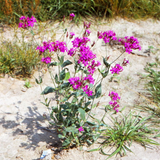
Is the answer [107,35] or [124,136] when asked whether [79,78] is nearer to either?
[107,35]

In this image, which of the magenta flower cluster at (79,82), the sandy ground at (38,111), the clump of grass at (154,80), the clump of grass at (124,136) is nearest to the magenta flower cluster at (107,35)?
the magenta flower cluster at (79,82)

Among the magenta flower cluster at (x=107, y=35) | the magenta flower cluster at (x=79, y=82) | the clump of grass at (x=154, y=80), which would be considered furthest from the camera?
the clump of grass at (x=154, y=80)

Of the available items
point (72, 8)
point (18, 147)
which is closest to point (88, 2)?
point (72, 8)

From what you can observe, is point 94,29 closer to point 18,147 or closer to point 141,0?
point 141,0

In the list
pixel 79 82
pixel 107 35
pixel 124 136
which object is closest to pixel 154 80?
pixel 124 136

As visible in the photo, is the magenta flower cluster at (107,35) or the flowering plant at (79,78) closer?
the flowering plant at (79,78)

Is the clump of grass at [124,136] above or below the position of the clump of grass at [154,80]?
below

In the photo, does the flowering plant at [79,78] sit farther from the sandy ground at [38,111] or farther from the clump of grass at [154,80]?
the clump of grass at [154,80]
